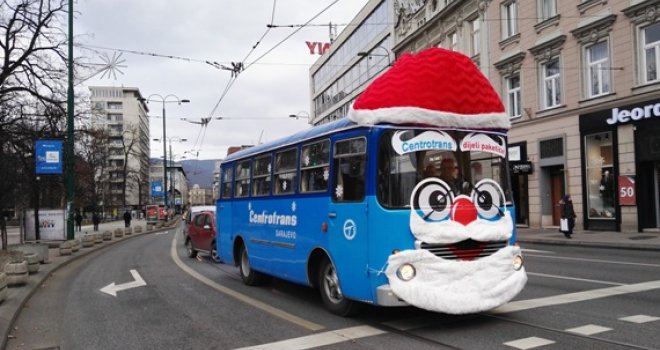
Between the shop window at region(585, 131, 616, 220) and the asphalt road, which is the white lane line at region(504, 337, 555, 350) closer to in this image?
the asphalt road

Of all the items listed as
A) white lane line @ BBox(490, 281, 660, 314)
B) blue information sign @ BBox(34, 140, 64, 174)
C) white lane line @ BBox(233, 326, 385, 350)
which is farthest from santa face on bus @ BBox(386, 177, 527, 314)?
blue information sign @ BBox(34, 140, 64, 174)

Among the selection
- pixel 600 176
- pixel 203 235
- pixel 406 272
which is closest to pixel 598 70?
pixel 600 176

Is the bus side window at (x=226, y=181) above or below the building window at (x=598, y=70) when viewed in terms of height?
below

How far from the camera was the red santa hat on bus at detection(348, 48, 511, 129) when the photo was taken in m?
6.79

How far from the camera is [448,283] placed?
6438 millimetres

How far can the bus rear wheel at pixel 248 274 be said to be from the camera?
1077 cm

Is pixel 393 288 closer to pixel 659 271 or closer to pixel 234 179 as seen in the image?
pixel 234 179

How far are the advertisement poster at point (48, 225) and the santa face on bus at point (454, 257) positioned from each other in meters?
17.6

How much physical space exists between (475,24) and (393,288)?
90.2ft

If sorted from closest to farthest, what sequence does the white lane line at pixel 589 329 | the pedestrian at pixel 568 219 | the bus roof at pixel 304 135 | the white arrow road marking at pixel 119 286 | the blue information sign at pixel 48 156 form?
1. the white lane line at pixel 589 329
2. the bus roof at pixel 304 135
3. the white arrow road marking at pixel 119 286
4. the blue information sign at pixel 48 156
5. the pedestrian at pixel 568 219

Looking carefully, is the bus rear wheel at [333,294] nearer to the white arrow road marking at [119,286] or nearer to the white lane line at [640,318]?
the white lane line at [640,318]

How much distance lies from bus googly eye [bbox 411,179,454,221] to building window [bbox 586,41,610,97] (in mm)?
18373

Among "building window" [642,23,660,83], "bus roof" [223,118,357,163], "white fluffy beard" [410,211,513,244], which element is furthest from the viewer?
"building window" [642,23,660,83]

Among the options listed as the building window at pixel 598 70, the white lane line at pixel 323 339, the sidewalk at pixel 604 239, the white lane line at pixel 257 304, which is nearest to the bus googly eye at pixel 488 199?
the white lane line at pixel 323 339
